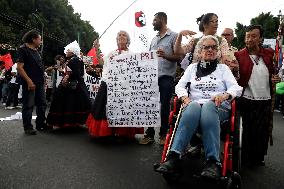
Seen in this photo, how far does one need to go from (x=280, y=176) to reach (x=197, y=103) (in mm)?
1397

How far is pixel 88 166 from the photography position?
4.36m

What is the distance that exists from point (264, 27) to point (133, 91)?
40399mm

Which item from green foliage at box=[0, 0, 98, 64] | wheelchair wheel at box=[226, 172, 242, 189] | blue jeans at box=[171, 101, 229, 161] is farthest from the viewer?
green foliage at box=[0, 0, 98, 64]

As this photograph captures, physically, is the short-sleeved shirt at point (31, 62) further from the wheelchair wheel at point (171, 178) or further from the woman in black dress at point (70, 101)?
the wheelchair wheel at point (171, 178)

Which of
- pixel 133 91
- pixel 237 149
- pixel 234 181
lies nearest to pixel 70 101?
pixel 133 91

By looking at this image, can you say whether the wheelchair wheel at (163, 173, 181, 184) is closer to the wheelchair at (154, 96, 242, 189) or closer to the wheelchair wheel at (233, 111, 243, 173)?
the wheelchair at (154, 96, 242, 189)

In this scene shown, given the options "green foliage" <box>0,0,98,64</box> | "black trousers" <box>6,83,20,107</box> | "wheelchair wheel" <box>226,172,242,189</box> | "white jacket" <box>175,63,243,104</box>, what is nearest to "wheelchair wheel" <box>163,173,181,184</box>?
"wheelchair wheel" <box>226,172,242,189</box>

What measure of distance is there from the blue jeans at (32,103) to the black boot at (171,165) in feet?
12.9

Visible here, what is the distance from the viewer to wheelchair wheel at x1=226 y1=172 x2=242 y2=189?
3.33m

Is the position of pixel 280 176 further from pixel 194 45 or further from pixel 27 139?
pixel 27 139

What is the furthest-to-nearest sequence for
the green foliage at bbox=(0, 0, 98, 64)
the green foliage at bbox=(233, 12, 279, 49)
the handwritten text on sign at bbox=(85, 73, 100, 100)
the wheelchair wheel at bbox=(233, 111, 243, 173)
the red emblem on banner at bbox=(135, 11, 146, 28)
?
the green foliage at bbox=(233, 12, 279, 49) → the green foliage at bbox=(0, 0, 98, 64) → the red emblem on banner at bbox=(135, 11, 146, 28) → the handwritten text on sign at bbox=(85, 73, 100, 100) → the wheelchair wheel at bbox=(233, 111, 243, 173)

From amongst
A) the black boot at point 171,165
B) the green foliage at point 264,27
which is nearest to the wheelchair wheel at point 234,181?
the black boot at point 171,165

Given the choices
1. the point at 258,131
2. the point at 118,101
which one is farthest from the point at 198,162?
the point at 118,101

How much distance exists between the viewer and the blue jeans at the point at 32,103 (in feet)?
22.0
